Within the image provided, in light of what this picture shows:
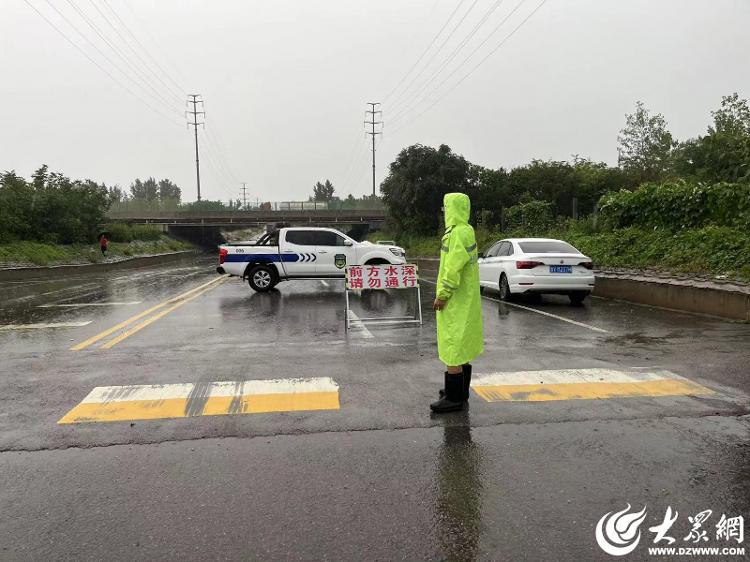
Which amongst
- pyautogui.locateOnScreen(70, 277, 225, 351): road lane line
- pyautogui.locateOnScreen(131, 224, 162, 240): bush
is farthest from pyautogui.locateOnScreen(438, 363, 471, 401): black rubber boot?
pyautogui.locateOnScreen(131, 224, 162, 240): bush

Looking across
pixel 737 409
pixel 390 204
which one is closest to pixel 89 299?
pixel 737 409

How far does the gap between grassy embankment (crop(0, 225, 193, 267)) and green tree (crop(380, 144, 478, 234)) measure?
1892 centimetres

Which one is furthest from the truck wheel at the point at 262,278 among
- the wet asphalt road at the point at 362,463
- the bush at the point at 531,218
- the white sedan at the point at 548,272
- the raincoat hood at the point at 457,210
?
the bush at the point at 531,218

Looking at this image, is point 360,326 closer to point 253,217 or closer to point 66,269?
point 66,269

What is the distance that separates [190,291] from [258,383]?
10997 mm

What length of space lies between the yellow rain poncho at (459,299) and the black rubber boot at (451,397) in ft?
0.46

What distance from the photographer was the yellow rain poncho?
15.8 ft

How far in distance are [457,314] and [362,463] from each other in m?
1.66

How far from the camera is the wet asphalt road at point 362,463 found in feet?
9.52

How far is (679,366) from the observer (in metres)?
6.40

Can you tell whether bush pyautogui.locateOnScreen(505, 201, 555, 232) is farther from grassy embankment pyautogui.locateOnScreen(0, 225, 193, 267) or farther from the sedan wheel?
grassy embankment pyautogui.locateOnScreen(0, 225, 193, 267)

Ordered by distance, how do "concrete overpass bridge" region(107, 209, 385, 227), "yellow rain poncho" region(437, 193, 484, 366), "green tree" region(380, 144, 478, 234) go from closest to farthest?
"yellow rain poncho" region(437, 193, 484, 366), "green tree" region(380, 144, 478, 234), "concrete overpass bridge" region(107, 209, 385, 227)

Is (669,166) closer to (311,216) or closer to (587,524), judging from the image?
(311,216)

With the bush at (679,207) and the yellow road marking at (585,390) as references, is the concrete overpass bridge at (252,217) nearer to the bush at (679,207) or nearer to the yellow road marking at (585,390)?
the bush at (679,207)
